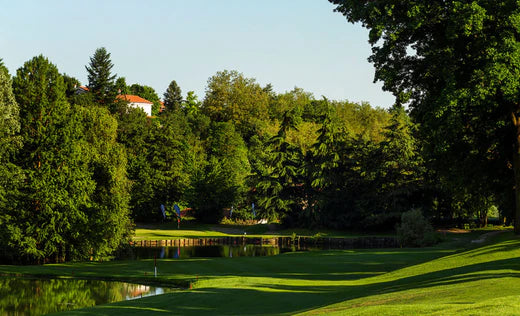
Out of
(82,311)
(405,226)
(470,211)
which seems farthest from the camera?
(470,211)

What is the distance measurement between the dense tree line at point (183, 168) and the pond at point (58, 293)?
1083cm

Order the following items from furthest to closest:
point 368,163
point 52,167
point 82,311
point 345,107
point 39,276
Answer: point 345,107 < point 368,163 < point 52,167 < point 39,276 < point 82,311

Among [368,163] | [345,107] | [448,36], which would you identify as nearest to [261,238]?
[368,163]

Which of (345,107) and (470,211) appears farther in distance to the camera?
(345,107)

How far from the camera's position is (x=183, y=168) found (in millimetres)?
98312

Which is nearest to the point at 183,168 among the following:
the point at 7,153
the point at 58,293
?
the point at 7,153

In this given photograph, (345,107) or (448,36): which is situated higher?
(345,107)

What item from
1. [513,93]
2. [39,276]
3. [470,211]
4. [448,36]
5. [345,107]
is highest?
[345,107]

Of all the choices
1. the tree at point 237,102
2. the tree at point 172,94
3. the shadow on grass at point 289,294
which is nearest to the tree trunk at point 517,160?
the shadow on grass at point 289,294

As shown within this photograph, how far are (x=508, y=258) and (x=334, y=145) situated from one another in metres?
60.9

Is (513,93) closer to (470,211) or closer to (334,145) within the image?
(470,211)

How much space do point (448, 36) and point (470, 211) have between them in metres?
48.7

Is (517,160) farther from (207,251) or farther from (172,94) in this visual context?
(172,94)

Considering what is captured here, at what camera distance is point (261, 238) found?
247 feet
